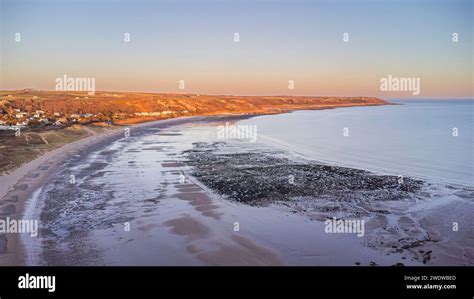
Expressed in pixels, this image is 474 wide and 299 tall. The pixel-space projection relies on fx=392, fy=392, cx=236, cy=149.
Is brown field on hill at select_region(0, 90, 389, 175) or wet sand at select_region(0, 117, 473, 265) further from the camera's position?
brown field on hill at select_region(0, 90, 389, 175)

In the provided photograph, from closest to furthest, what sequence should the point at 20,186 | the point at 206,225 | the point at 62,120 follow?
the point at 206,225 < the point at 20,186 < the point at 62,120

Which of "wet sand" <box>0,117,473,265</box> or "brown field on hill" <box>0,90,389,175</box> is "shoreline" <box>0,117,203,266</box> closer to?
"wet sand" <box>0,117,473,265</box>

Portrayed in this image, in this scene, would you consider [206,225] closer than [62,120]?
Yes

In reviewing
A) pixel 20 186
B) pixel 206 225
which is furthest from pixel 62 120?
pixel 206 225

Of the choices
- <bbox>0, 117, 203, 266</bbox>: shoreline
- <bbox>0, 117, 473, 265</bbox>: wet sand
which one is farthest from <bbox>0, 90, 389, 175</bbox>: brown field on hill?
<bbox>0, 117, 473, 265</bbox>: wet sand

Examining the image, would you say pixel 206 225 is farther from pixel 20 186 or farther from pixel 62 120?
pixel 62 120

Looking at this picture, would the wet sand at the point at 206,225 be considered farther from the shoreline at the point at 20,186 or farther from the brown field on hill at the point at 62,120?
the brown field on hill at the point at 62,120

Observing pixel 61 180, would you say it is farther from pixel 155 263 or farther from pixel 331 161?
pixel 331 161

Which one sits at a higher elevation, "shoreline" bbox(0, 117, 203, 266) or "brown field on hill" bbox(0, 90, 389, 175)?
"brown field on hill" bbox(0, 90, 389, 175)

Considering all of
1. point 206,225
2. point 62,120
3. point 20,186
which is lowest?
point 206,225

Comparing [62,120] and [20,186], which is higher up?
[62,120]
